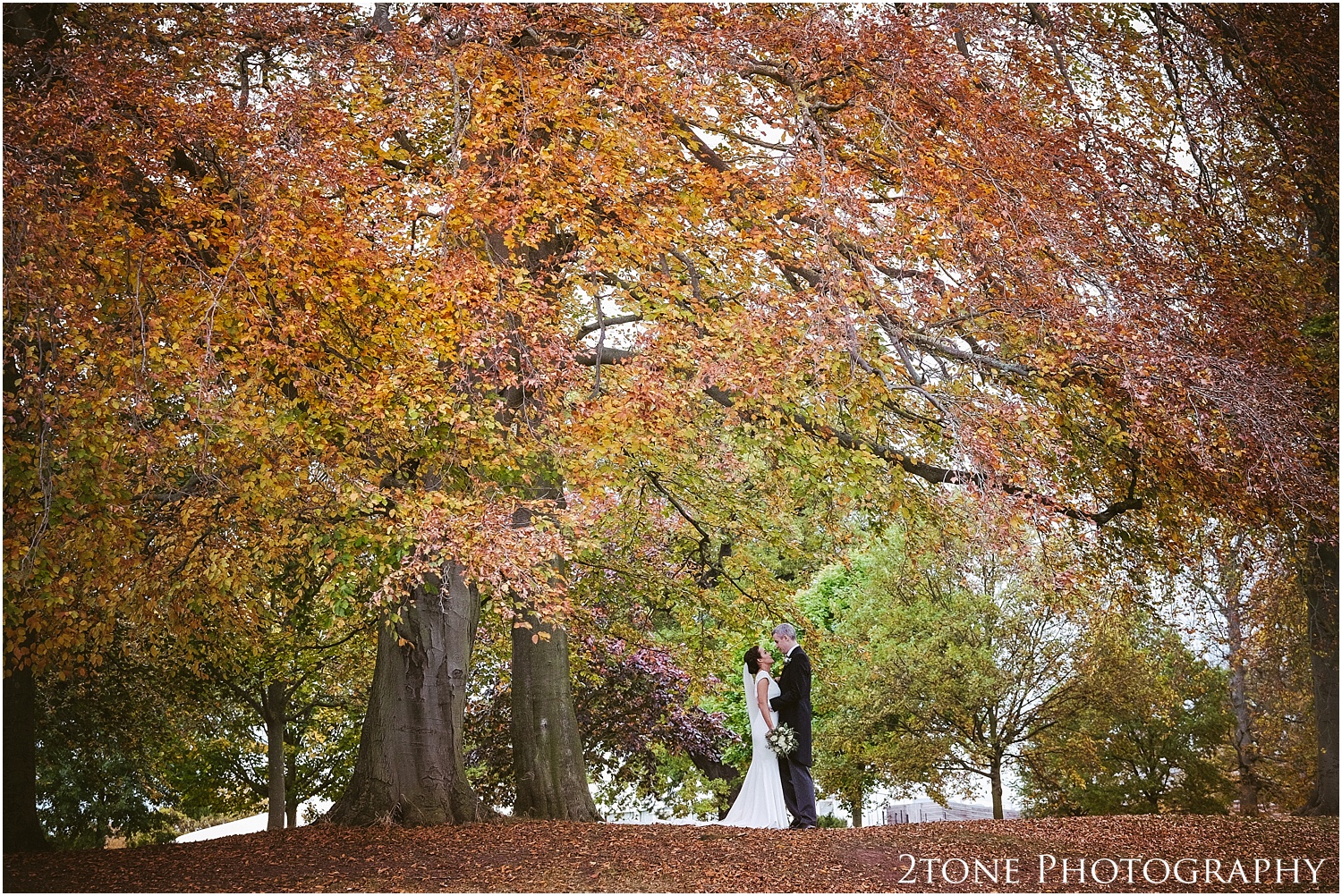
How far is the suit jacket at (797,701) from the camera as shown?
9.30 meters

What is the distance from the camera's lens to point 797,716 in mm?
9367

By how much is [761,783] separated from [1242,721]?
9.87 metres

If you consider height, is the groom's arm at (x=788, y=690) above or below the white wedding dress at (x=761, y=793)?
above

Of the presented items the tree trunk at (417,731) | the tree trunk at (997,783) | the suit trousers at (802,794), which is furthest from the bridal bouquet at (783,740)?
the tree trunk at (997,783)

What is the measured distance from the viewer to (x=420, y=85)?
7961 millimetres

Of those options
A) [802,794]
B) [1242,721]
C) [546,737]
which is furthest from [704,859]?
[1242,721]

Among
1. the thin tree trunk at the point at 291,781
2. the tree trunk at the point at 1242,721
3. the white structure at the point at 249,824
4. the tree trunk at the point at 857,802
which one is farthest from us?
the white structure at the point at 249,824

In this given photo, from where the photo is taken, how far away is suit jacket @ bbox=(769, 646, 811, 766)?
9297mm

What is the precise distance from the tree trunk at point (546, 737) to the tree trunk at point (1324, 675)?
23.2 ft

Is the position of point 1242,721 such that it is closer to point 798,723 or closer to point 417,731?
point 798,723

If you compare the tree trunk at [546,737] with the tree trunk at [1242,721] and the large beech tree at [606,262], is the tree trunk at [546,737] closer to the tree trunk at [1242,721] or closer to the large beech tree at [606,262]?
the large beech tree at [606,262]

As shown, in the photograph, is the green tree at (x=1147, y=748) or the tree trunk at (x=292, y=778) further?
the tree trunk at (x=292, y=778)

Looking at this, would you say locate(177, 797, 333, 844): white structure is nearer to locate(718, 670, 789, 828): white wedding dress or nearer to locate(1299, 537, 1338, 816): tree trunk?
locate(718, 670, 789, 828): white wedding dress

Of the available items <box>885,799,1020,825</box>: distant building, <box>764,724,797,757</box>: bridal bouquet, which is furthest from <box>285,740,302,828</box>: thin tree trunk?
<box>764,724,797,757</box>: bridal bouquet
